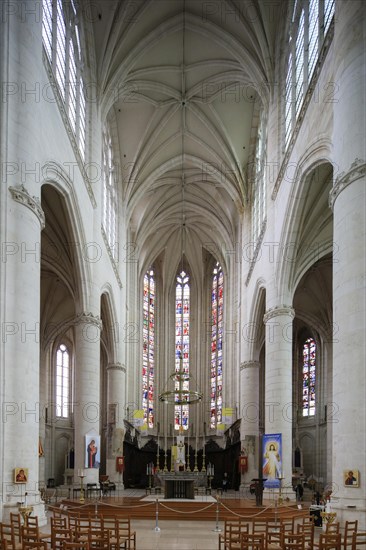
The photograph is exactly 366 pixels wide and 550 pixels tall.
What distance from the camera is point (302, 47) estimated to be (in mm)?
24250

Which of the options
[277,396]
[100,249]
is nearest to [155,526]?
[277,396]

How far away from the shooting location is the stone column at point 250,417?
36938 millimetres

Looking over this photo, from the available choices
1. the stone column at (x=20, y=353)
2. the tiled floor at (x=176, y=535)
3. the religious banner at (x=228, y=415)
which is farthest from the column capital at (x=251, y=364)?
the stone column at (x=20, y=353)

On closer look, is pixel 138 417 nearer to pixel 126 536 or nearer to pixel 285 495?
pixel 285 495

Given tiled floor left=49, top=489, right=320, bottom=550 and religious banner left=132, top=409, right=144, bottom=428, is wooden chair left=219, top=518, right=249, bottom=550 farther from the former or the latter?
religious banner left=132, top=409, right=144, bottom=428

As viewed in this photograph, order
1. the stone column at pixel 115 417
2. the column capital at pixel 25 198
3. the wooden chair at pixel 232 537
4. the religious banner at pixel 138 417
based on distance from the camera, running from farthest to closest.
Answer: the religious banner at pixel 138 417 → the stone column at pixel 115 417 → the column capital at pixel 25 198 → the wooden chair at pixel 232 537

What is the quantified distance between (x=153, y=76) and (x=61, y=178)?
42.1 ft

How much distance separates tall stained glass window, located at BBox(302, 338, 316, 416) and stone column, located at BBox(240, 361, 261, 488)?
19.5ft

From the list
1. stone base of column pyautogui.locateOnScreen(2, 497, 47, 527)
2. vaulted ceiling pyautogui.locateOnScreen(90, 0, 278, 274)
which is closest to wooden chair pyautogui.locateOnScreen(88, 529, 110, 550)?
stone base of column pyautogui.locateOnScreen(2, 497, 47, 527)

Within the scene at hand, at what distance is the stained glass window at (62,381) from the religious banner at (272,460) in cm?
2302

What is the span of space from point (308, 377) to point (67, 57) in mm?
27253

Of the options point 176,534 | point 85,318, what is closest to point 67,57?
point 85,318

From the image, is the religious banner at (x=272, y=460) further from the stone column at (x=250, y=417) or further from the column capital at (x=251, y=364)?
the column capital at (x=251, y=364)

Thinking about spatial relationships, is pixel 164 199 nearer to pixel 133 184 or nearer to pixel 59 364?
pixel 133 184
